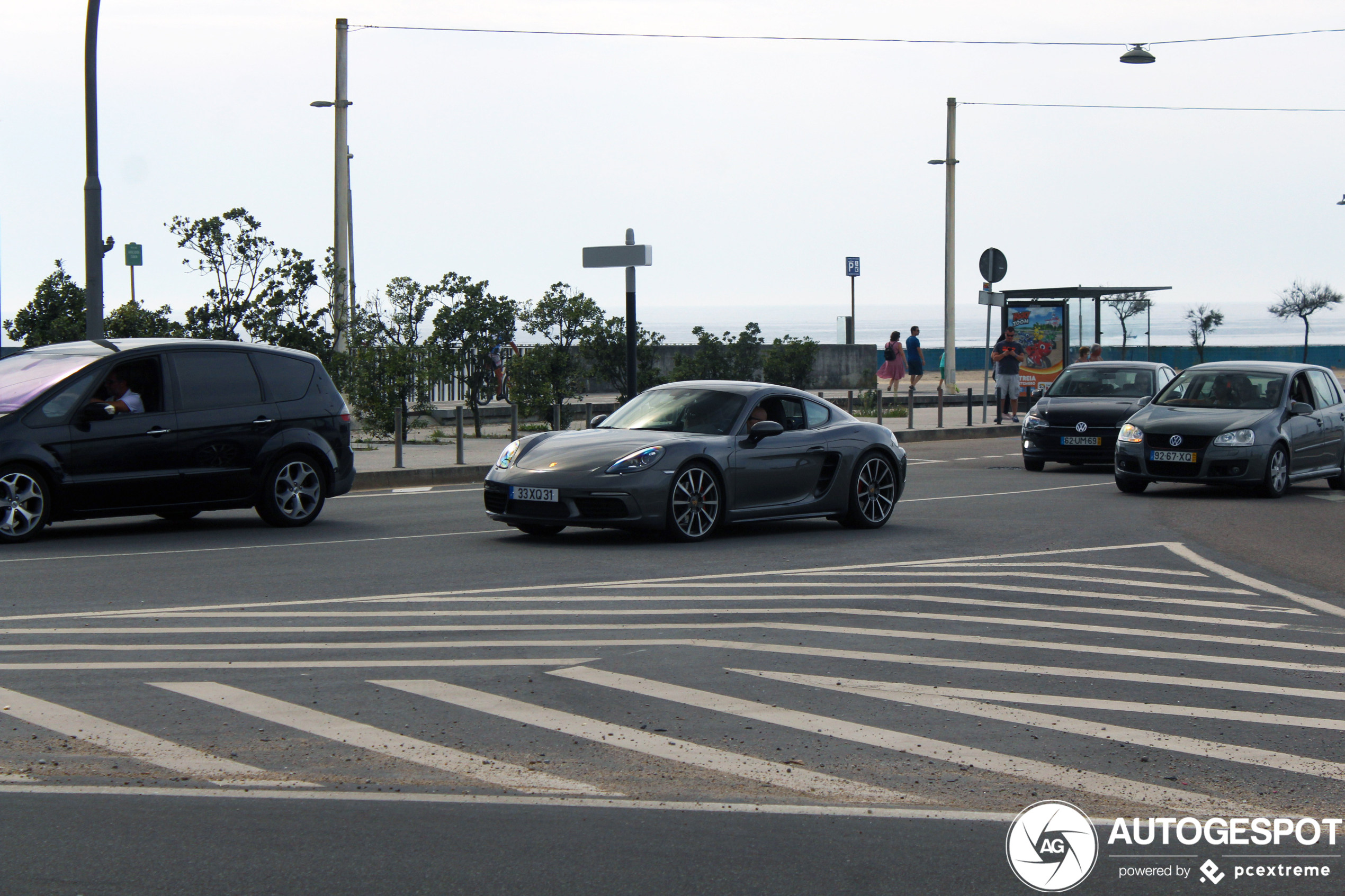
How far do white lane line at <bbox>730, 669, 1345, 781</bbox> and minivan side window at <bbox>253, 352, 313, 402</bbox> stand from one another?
7.50m

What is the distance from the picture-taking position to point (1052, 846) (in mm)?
4727

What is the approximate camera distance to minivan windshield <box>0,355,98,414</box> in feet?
39.7

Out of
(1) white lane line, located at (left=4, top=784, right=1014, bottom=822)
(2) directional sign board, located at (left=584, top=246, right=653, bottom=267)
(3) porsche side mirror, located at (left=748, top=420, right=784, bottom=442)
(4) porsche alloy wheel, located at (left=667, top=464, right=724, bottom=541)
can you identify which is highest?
(2) directional sign board, located at (left=584, top=246, right=653, bottom=267)

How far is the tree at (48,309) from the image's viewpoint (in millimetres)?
39969

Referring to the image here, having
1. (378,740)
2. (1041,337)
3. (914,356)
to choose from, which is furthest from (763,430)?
(914,356)

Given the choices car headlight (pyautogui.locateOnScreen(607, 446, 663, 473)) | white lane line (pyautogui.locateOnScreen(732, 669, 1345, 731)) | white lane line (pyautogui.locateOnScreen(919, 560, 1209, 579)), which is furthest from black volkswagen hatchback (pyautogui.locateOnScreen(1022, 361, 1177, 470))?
white lane line (pyautogui.locateOnScreen(732, 669, 1345, 731))

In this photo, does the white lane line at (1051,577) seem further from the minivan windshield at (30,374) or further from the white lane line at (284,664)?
the minivan windshield at (30,374)

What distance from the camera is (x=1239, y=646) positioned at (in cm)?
804

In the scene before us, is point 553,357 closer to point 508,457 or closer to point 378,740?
point 508,457

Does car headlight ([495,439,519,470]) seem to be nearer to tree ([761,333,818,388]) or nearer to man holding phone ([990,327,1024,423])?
man holding phone ([990,327,1024,423])

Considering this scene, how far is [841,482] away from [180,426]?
18.5 feet

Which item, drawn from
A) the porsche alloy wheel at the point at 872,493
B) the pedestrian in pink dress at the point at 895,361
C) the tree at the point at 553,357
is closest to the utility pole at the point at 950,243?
the pedestrian in pink dress at the point at 895,361

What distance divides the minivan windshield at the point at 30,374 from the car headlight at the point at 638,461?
441 centimetres

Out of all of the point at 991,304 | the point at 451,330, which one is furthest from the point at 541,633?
the point at 991,304
